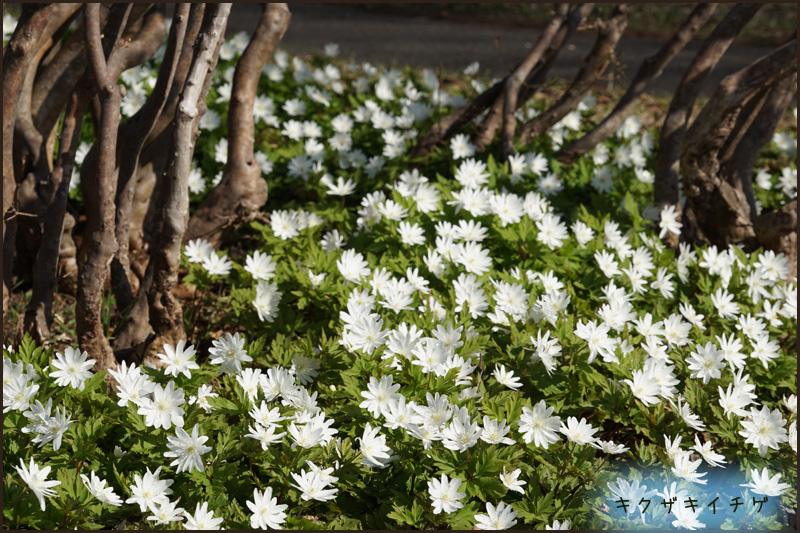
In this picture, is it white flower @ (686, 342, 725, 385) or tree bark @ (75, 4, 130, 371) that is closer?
tree bark @ (75, 4, 130, 371)

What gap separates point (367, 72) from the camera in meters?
5.22

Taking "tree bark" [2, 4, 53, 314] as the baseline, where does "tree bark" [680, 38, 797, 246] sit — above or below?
above

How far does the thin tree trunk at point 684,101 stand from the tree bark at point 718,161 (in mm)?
86

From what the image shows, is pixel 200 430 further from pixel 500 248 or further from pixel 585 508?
pixel 500 248

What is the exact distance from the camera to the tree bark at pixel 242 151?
10.9 ft

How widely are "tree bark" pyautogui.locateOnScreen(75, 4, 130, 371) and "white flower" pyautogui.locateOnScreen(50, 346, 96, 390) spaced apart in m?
0.21

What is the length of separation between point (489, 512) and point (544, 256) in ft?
4.58

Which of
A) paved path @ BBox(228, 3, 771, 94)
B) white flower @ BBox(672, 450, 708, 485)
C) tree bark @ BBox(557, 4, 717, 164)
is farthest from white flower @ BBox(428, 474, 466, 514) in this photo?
paved path @ BBox(228, 3, 771, 94)

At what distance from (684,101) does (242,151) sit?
2.23m

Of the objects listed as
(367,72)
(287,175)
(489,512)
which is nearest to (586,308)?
(489,512)

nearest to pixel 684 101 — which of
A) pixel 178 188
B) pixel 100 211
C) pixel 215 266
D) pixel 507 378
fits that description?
pixel 507 378

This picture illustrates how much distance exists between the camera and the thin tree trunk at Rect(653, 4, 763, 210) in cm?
361

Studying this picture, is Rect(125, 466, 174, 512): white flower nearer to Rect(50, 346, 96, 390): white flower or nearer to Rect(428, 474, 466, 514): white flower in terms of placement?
Rect(50, 346, 96, 390): white flower

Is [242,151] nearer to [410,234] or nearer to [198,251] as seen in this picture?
[198,251]
